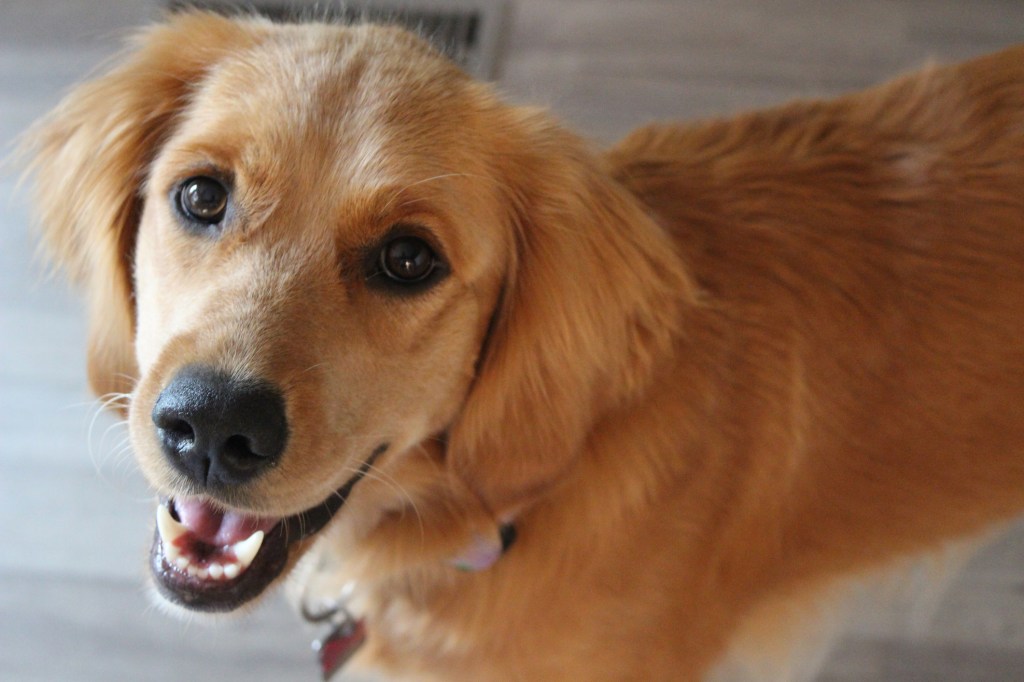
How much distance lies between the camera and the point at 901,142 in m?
1.23

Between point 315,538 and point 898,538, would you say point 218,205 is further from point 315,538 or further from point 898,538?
point 898,538

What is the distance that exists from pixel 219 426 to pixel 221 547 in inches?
10.7

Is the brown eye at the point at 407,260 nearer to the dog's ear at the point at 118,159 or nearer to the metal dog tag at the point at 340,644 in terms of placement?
the dog's ear at the point at 118,159

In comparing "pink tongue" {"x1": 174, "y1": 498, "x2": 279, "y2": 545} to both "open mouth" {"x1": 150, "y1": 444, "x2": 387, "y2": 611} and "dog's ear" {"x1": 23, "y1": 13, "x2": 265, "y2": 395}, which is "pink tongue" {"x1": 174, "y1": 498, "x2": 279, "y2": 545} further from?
A: "dog's ear" {"x1": 23, "y1": 13, "x2": 265, "y2": 395}

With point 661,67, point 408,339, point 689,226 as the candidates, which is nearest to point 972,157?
point 689,226

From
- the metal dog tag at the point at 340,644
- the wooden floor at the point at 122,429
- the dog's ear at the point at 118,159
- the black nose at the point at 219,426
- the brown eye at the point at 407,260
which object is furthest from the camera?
the wooden floor at the point at 122,429

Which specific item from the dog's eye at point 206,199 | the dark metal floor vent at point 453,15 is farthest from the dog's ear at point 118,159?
the dark metal floor vent at point 453,15

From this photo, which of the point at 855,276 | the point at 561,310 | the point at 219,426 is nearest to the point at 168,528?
the point at 219,426

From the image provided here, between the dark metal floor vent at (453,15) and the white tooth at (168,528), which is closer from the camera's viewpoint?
the white tooth at (168,528)

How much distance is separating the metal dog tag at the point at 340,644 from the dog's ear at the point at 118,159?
1.61 feet

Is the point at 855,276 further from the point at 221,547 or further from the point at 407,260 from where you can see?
the point at 221,547

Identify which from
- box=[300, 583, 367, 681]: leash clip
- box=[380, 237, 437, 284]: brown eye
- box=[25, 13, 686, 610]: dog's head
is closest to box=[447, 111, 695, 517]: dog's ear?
box=[25, 13, 686, 610]: dog's head

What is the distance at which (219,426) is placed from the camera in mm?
881

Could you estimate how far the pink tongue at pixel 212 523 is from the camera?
107cm
